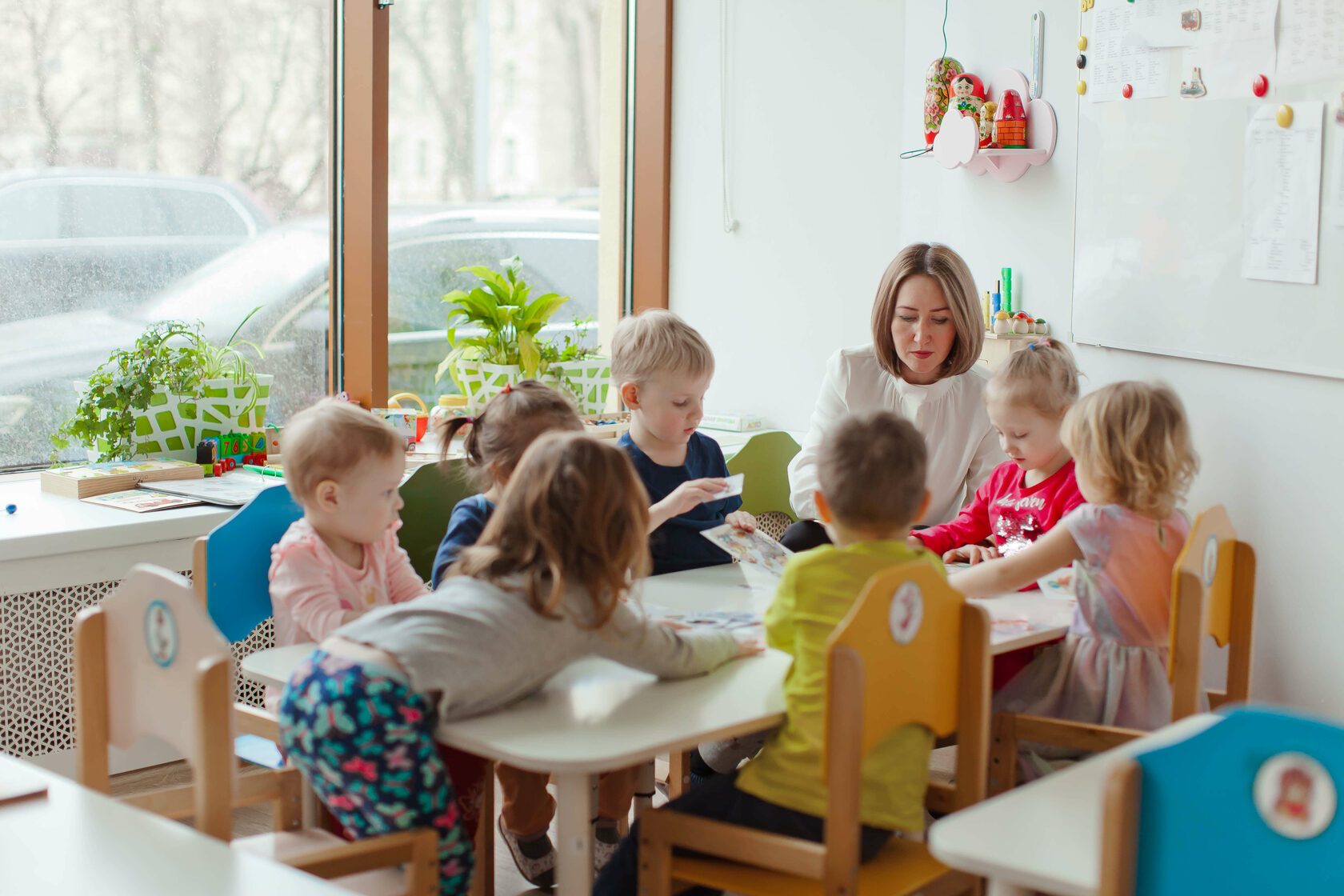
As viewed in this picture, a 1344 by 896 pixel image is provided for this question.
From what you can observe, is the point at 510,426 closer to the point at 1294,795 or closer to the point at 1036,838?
the point at 1036,838

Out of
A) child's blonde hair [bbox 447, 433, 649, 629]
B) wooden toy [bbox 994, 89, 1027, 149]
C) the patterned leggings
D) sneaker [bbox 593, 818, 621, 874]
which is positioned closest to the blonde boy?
sneaker [bbox 593, 818, 621, 874]

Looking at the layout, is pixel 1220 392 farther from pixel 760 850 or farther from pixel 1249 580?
pixel 760 850

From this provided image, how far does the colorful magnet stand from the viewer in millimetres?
2479

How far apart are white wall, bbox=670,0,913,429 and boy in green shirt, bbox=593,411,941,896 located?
2046 millimetres

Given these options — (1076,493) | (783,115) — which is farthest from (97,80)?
(1076,493)

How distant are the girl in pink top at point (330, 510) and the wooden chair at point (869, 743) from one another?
2.24ft

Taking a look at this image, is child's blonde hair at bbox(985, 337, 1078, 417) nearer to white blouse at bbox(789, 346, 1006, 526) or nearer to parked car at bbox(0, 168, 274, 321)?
white blouse at bbox(789, 346, 1006, 526)

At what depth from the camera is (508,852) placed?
259cm

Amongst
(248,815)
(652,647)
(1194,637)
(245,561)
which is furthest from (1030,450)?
(248,815)

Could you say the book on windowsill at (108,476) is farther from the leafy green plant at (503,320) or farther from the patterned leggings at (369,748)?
the patterned leggings at (369,748)

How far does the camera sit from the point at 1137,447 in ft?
6.55

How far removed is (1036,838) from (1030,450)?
3.92 ft

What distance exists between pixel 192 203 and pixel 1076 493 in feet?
7.82

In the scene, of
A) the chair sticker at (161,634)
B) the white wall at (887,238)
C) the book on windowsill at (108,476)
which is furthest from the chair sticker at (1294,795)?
the book on windowsill at (108,476)
